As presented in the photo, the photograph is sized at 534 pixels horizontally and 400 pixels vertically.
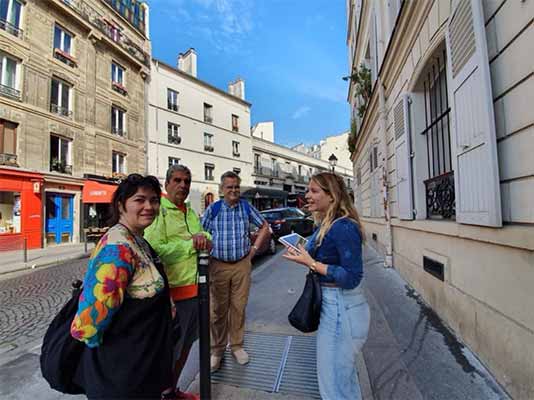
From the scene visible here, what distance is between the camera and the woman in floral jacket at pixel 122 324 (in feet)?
4.35

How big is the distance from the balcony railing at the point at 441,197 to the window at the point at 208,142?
22394 mm

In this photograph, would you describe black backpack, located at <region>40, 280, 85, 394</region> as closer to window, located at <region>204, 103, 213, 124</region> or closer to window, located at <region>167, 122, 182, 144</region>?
window, located at <region>167, 122, 182, 144</region>

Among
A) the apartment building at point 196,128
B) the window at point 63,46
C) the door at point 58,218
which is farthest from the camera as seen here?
the apartment building at point 196,128

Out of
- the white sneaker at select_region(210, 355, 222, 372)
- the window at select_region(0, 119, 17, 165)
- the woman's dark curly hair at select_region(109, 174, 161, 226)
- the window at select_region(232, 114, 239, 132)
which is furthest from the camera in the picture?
the window at select_region(232, 114, 239, 132)

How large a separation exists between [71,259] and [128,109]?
1143cm

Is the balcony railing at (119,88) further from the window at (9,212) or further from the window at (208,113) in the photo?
the window at (9,212)

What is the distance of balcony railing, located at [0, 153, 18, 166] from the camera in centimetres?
1159

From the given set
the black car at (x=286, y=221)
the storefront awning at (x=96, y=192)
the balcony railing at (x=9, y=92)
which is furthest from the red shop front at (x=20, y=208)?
the black car at (x=286, y=221)

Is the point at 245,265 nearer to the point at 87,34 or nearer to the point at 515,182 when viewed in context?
the point at 515,182

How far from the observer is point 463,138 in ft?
9.55

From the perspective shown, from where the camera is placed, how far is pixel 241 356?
2873mm

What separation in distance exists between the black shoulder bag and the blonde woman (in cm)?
4

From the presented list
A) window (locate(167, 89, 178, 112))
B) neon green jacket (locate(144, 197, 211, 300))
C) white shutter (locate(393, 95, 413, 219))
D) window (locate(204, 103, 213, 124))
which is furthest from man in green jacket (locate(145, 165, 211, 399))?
window (locate(204, 103, 213, 124))

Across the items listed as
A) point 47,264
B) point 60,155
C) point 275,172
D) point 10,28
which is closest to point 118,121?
point 60,155
